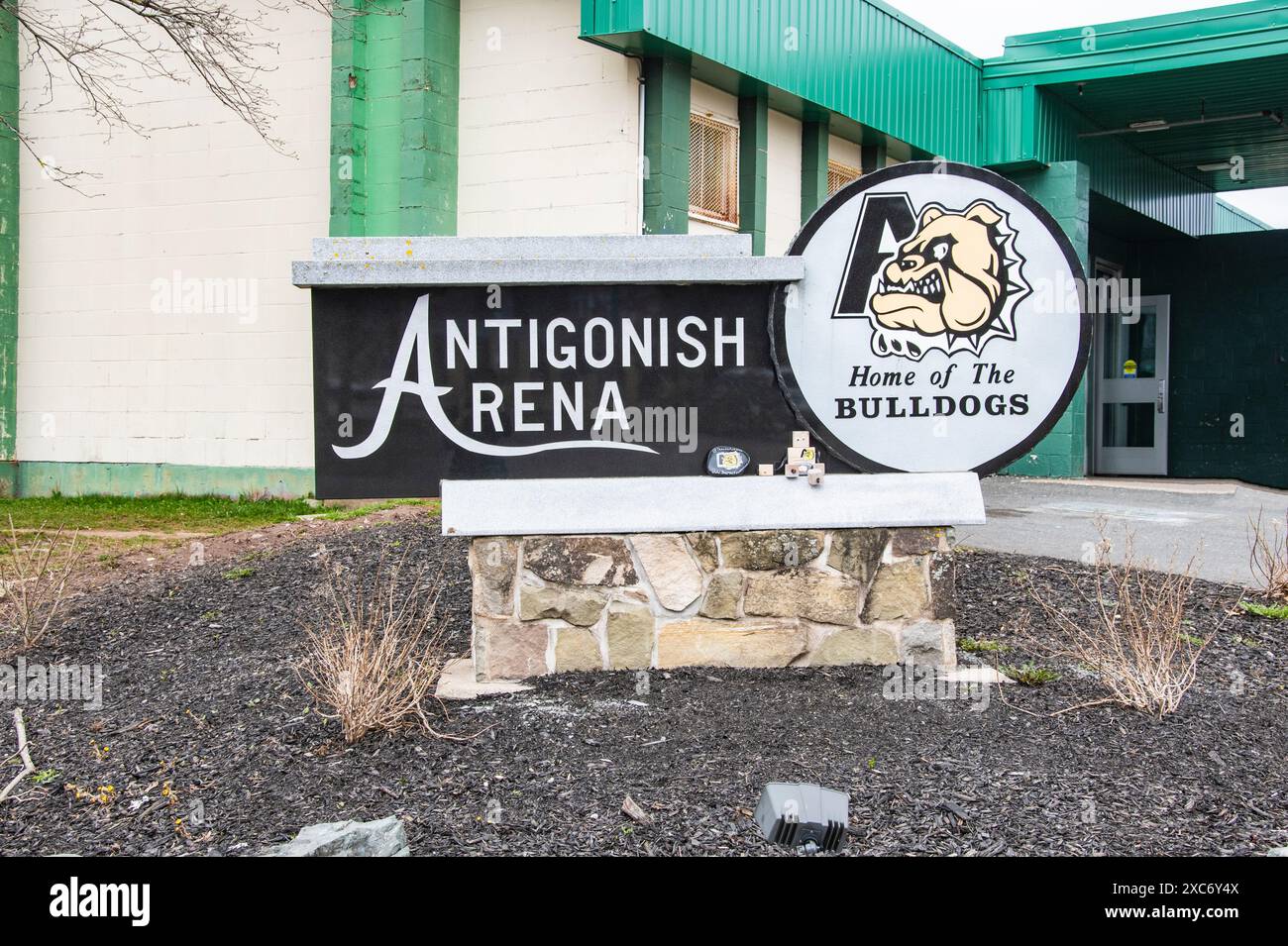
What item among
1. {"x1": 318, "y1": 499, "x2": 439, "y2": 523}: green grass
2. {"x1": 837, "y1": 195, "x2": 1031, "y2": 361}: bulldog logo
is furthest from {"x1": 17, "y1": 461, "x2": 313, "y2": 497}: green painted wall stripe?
{"x1": 837, "y1": 195, "x2": 1031, "y2": 361}: bulldog logo

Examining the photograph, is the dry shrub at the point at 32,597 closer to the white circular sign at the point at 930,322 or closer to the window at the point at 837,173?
the white circular sign at the point at 930,322

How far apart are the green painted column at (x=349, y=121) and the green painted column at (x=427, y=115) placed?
0.77m

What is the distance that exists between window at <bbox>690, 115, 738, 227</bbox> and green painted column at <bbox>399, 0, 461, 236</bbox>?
228 centimetres

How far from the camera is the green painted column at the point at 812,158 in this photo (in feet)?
39.3

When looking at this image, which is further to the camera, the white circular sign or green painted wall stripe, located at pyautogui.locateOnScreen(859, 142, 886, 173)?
green painted wall stripe, located at pyautogui.locateOnScreen(859, 142, 886, 173)

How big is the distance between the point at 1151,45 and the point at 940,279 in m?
9.29

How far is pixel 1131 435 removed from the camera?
16969 mm

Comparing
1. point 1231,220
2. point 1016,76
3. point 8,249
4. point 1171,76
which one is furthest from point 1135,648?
point 1231,220

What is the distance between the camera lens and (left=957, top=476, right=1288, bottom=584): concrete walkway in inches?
301

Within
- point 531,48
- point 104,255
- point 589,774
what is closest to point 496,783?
point 589,774

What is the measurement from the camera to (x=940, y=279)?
4.94m

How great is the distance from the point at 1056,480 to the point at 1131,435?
13.8 feet

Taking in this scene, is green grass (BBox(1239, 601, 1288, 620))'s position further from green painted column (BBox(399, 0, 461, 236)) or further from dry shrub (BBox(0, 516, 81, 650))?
green painted column (BBox(399, 0, 461, 236))

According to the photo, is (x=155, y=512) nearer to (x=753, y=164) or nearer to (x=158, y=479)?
(x=158, y=479)
